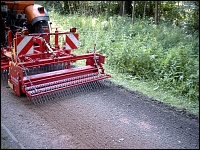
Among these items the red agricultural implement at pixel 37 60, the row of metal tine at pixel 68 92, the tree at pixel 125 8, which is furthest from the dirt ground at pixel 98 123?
the tree at pixel 125 8

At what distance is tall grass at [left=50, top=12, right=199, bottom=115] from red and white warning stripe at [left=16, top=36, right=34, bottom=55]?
204cm

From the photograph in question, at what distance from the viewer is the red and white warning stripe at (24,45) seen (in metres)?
4.52

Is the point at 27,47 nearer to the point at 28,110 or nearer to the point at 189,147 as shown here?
the point at 28,110

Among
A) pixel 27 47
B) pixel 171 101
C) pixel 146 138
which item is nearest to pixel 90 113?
pixel 146 138

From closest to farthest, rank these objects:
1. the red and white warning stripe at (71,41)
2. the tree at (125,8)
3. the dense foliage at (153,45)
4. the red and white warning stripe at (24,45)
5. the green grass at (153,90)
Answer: the green grass at (153,90) < the red and white warning stripe at (24,45) < the dense foliage at (153,45) < the red and white warning stripe at (71,41) < the tree at (125,8)

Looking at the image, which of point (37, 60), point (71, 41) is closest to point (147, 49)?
point (71, 41)

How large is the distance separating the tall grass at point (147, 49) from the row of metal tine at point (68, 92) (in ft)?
3.16

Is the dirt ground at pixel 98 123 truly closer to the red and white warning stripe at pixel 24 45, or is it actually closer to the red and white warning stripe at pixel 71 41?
the red and white warning stripe at pixel 24 45

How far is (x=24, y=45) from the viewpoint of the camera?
4.58 metres

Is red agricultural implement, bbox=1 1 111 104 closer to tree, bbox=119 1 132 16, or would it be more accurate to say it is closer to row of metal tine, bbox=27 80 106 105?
row of metal tine, bbox=27 80 106 105

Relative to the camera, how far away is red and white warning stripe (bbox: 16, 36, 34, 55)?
452 cm

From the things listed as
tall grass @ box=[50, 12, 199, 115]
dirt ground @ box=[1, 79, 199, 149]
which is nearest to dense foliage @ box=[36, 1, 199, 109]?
tall grass @ box=[50, 12, 199, 115]

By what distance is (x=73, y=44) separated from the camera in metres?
5.42

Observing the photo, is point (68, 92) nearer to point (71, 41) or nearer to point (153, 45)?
point (71, 41)
